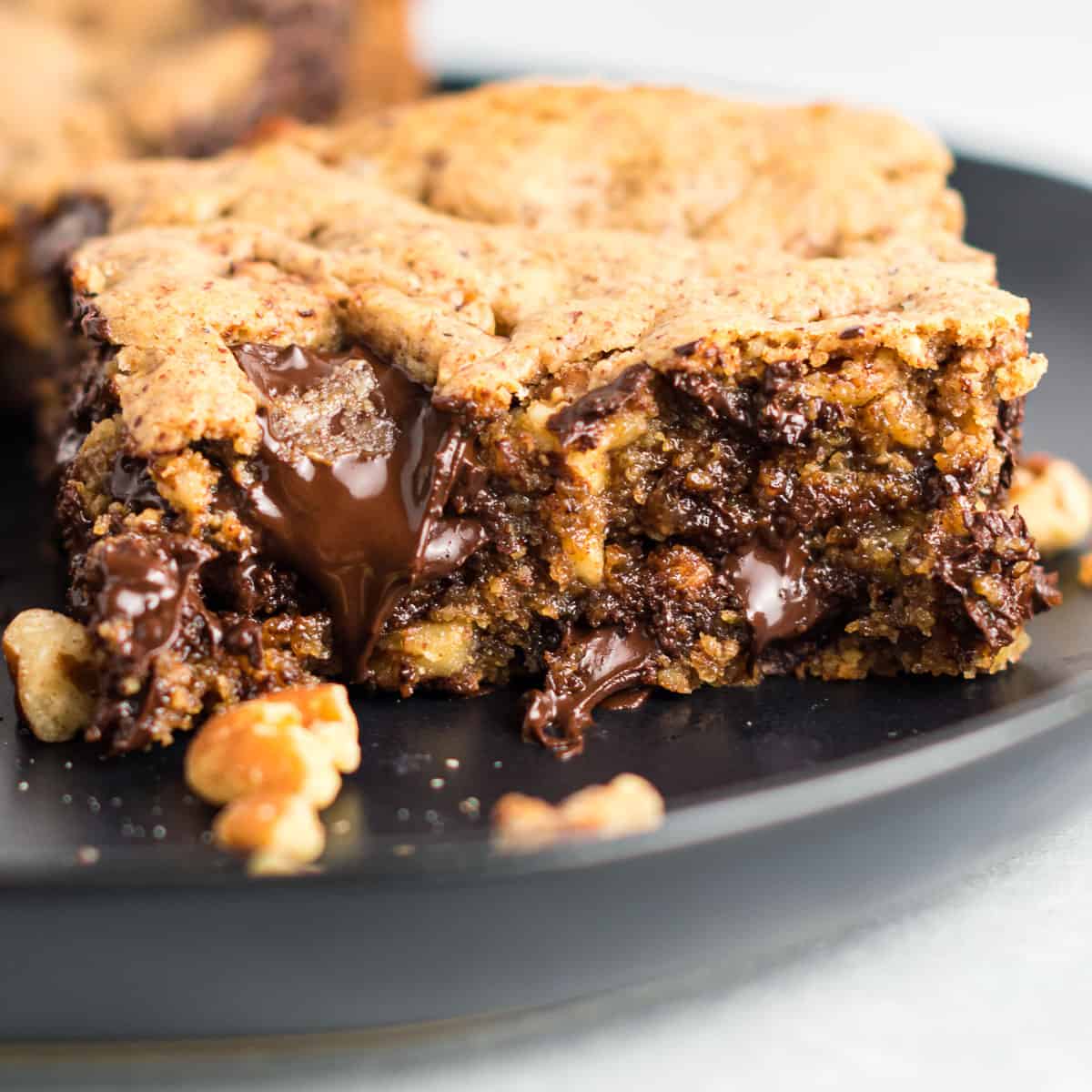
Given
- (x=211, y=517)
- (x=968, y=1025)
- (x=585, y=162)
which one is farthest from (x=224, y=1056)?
(x=585, y=162)

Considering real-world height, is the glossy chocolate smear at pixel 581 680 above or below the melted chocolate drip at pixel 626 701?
above

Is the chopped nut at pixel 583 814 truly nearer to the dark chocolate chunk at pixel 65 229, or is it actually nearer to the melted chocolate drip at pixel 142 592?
the melted chocolate drip at pixel 142 592

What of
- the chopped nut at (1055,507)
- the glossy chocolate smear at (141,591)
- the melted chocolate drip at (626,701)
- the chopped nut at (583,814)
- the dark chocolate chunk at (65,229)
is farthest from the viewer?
the dark chocolate chunk at (65,229)

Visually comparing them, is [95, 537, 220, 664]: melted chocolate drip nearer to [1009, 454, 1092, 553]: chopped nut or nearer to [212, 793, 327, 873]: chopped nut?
[212, 793, 327, 873]: chopped nut

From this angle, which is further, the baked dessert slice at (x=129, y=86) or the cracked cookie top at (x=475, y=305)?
the baked dessert slice at (x=129, y=86)

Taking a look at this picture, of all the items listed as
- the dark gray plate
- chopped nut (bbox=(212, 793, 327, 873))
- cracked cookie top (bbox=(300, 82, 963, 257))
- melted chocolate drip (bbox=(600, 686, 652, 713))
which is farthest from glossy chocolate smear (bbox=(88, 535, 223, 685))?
cracked cookie top (bbox=(300, 82, 963, 257))

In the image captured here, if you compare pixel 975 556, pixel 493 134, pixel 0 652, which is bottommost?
pixel 0 652

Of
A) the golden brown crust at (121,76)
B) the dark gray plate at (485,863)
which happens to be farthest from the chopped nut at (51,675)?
the golden brown crust at (121,76)

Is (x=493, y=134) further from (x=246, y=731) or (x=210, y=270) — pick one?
(x=246, y=731)
